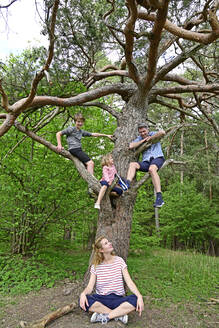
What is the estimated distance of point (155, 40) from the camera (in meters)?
3.18

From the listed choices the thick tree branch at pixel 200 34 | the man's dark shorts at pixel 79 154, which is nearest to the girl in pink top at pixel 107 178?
the man's dark shorts at pixel 79 154

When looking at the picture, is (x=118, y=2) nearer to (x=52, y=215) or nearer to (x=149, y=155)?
(x=149, y=155)

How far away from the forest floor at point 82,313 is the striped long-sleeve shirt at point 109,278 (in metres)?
0.37

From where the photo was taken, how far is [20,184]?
561 cm

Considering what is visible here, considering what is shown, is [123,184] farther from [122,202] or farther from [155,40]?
[155,40]

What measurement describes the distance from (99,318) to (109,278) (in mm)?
483

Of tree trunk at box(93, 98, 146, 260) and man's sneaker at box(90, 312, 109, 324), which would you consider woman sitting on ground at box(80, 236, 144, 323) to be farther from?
tree trunk at box(93, 98, 146, 260)

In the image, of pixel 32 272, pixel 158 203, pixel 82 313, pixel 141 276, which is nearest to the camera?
pixel 82 313

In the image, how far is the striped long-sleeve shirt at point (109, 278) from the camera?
3.19 m

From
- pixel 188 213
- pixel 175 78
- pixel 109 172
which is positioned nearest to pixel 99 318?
pixel 109 172

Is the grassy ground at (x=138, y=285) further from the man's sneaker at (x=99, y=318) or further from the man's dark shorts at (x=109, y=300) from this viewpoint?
the man's dark shorts at (x=109, y=300)

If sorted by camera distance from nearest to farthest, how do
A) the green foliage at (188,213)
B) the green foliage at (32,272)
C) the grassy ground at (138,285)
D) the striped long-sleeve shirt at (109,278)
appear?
the striped long-sleeve shirt at (109,278) → the grassy ground at (138,285) → the green foliage at (32,272) → the green foliage at (188,213)

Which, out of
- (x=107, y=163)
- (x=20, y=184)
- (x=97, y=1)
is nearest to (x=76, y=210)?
(x=20, y=184)

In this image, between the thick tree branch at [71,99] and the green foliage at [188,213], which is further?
the green foliage at [188,213]
